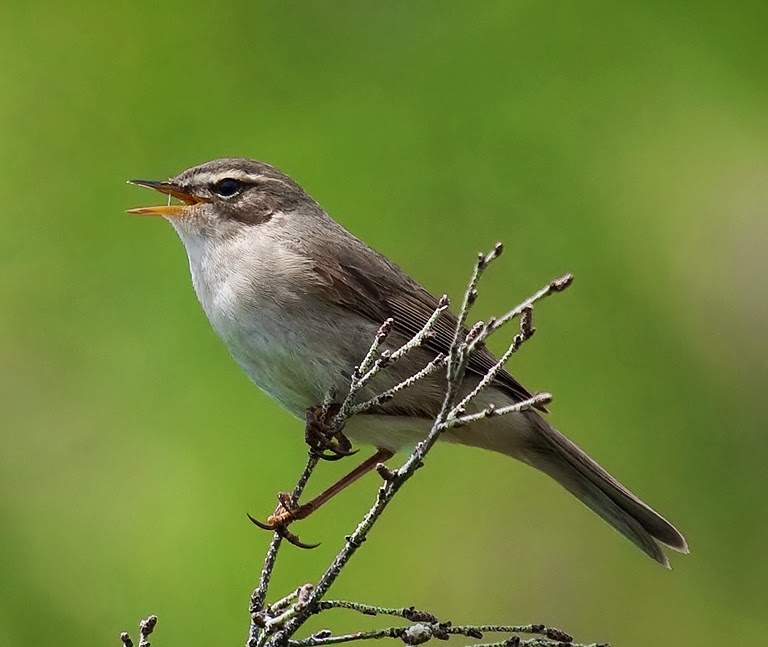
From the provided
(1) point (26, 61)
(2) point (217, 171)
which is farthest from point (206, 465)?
(1) point (26, 61)

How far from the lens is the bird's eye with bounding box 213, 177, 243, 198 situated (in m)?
4.41

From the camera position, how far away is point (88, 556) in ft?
19.4

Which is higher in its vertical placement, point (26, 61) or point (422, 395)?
point (26, 61)

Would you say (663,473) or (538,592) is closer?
Answer: (538,592)

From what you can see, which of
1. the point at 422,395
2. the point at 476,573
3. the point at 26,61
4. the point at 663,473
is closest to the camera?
the point at 422,395

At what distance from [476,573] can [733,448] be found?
152cm

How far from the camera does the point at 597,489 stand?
14.4ft

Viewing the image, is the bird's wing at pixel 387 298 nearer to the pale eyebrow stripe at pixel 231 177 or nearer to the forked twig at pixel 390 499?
the pale eyebrow stripe at pixel 231 177

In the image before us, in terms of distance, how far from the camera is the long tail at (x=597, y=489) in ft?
14.0

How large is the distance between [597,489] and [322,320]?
1.11 metres

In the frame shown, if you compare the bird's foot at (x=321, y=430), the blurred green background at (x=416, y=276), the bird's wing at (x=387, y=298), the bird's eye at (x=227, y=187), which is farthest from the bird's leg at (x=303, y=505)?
the blurred green background at (x=416, y=276)

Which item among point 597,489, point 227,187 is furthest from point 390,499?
point 227,187

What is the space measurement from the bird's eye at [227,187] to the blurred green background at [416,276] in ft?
5.12

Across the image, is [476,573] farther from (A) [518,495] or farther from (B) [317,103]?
(B) [317,103]
